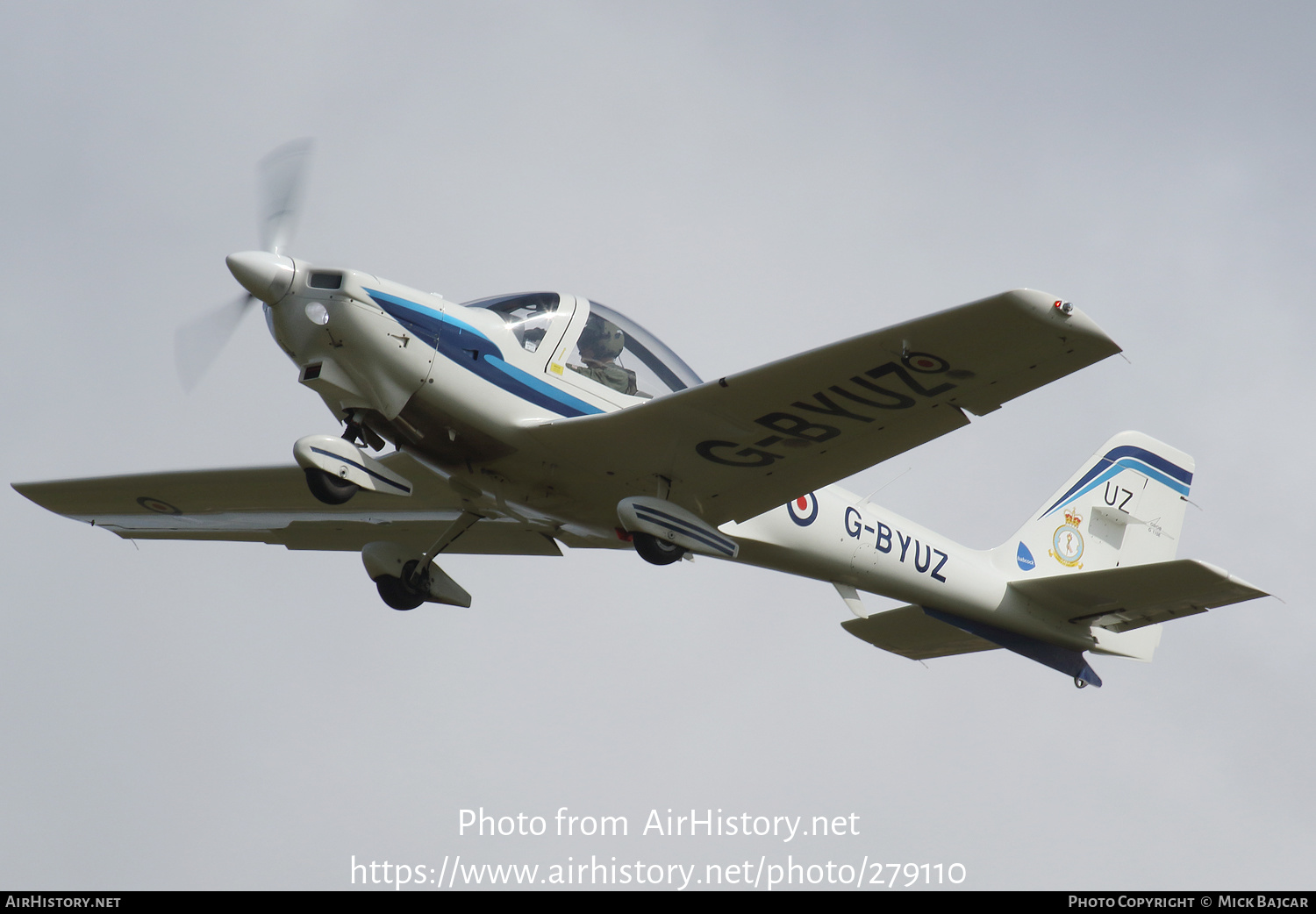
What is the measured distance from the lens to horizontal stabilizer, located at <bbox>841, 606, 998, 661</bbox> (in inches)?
511

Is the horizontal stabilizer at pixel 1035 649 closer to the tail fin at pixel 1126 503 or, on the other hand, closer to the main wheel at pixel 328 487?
the tail fin at pixel 1126 503

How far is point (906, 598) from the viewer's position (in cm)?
1227

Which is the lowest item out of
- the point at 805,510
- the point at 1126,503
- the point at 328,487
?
the point at 328,487

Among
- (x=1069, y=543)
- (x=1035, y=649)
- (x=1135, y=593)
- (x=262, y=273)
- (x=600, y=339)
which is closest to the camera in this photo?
(x=262, y=273)

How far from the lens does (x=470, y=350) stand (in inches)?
358

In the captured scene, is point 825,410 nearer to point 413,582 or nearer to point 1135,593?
point 413,582

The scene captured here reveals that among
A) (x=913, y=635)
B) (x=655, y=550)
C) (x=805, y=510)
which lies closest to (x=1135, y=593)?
(x=913, y=635)

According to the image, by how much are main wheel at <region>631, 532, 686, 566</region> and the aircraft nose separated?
10.3 ft

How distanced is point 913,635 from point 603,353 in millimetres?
5390

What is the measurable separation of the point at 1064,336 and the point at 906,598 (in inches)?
198

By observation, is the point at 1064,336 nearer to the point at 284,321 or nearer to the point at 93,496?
the point at 284,321

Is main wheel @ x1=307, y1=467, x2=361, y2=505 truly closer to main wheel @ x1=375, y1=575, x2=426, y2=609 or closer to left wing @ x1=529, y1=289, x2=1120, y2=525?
left wing @ x1=529, y1=289, x2=1120, y2=525

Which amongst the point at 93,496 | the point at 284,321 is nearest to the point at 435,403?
the point at 284,321

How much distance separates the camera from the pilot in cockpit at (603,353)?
9.66 metres
